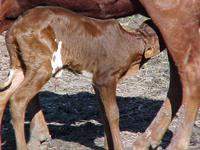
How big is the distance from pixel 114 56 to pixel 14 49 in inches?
42.5

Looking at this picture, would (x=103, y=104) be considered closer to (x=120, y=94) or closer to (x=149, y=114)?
(x=149, y=114)

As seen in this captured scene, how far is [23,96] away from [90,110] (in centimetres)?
219

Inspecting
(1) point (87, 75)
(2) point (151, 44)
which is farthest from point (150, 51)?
(1) point (87, 75)

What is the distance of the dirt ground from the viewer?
6.09 metres

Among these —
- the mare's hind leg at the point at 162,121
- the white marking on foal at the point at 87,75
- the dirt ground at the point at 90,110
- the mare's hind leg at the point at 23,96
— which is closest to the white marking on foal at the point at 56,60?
the mare's hind leg at the point at 23,96

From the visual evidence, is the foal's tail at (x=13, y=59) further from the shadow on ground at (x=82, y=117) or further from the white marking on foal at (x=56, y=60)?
the shadow on ground at (x=82, y=117)

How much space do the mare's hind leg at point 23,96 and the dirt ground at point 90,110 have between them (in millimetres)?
802

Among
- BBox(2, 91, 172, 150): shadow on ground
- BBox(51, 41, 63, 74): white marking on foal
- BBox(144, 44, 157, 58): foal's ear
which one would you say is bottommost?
BBox(2, 91, 172, 150): shadow on ground

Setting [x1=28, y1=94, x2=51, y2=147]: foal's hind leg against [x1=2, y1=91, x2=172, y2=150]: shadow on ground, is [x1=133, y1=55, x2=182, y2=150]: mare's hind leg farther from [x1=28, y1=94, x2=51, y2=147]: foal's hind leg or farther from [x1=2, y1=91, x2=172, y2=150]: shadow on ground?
[x1=28, y1=94, x2=51, y2=147]: foal's hind leg

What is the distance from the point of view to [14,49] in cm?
527

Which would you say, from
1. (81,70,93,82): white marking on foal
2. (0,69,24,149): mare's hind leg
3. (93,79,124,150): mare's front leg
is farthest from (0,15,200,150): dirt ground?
(81,70,93,82): white marking on foal

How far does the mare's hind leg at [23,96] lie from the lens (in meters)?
5.09

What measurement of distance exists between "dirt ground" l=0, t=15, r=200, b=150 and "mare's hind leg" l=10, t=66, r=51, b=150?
2.63 ft

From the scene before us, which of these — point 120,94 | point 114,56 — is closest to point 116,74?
point 114,56
